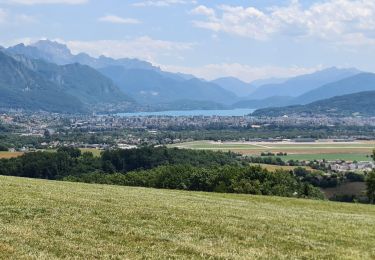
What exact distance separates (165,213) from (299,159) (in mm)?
154356

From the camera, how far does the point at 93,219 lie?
2219 centimetres

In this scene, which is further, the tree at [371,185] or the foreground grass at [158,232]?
the tree at [371,185]

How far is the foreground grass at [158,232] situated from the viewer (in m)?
17.5

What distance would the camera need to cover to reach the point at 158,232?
20547mm

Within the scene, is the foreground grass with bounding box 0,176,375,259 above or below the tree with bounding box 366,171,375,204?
above

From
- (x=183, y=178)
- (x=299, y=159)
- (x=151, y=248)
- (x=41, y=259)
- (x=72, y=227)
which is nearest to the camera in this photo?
(x=41, y=259)

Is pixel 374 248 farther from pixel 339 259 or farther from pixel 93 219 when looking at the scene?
pixel 93 219

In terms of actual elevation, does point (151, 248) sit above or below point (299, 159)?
above

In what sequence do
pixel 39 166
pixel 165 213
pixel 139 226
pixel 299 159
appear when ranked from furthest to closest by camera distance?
pixel 299 159
pixel 39 166
pixel 165 213
pixel 139 226

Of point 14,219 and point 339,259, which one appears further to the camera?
point 14,219

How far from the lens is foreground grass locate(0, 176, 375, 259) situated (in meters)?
17.5

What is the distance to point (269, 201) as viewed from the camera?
43.3m

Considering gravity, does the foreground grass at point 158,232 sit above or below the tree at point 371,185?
above

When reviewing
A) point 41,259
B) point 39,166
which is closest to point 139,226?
point 41,259
